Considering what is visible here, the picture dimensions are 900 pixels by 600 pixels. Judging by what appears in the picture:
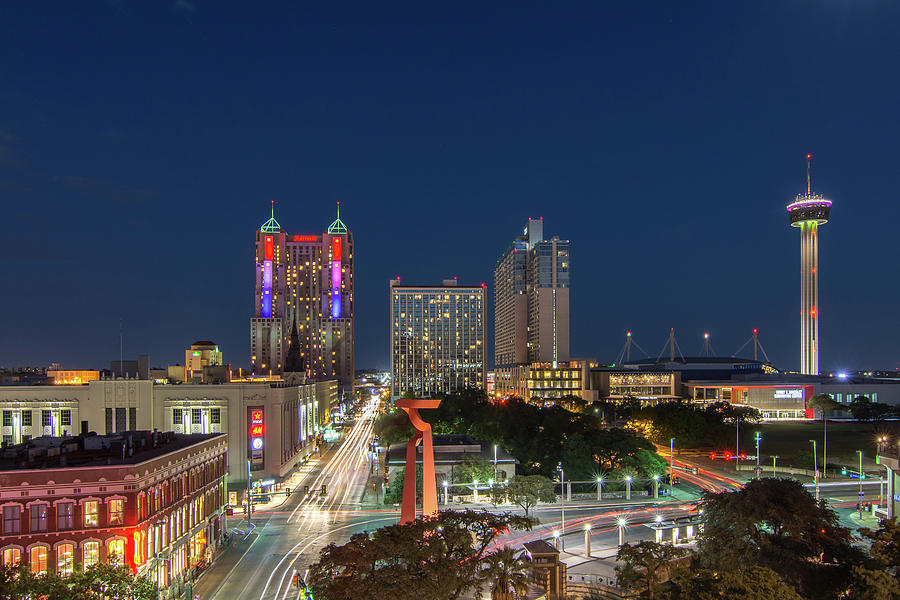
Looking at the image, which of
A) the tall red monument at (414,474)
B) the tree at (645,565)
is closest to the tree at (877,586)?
the tree at (645,565)

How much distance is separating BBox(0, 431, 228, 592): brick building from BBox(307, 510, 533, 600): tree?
1380 cm

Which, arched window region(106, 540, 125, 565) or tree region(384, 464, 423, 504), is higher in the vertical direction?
arched window region(106, 540, 125, 565)

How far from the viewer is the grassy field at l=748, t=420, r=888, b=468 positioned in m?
90.9

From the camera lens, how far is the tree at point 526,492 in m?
60.5

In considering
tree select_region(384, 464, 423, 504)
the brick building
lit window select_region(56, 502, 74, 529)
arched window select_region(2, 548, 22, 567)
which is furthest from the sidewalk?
tree select_region(384, 464, 423, 504)

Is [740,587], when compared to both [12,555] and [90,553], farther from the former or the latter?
[12,555]

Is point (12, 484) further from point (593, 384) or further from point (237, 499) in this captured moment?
point (593, 384)

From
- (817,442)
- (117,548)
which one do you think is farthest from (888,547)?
(817,442)

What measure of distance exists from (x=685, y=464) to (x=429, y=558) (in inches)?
2900

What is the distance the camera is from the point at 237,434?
278 ft

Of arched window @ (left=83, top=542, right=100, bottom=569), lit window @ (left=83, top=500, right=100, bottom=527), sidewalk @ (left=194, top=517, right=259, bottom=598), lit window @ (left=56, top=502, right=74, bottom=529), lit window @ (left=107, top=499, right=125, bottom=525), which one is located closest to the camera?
lit window @ (left=56, top=502, right=74, bottom=529)

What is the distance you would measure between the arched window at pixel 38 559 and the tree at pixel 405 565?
1761 cm

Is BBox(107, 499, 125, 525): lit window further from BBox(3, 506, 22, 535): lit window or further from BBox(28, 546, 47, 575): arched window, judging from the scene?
BBox(3, 506, 22, 535): lit window

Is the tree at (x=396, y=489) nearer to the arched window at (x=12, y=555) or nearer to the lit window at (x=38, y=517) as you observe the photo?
the lit window at (x=38, y=517)
